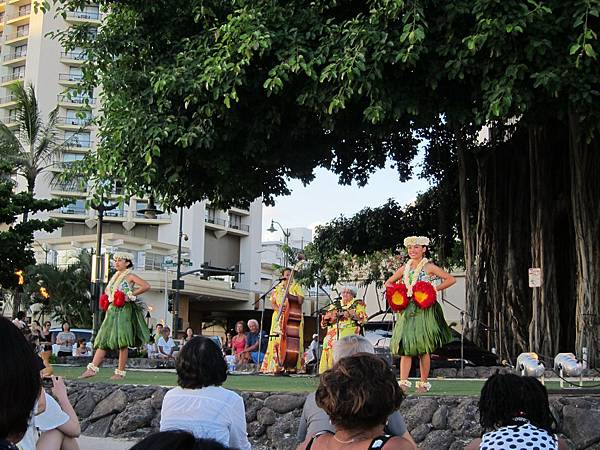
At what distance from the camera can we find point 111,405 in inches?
374

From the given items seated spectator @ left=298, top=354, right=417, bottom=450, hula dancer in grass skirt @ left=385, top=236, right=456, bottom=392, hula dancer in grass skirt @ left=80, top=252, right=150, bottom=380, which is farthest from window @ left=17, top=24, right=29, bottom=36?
seated spectator @ left=298, top=354, right=417, bottom=450

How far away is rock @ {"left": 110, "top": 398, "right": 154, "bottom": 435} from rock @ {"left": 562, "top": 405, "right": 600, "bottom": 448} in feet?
14.4

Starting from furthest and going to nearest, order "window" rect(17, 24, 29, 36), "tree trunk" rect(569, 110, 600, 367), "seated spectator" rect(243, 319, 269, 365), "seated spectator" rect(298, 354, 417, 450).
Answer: "window" rect(17, 24, 29, 36), "seated spectator" rect(243, 319, 269, 365), "tree trunk" rect(569, 110, 600, 367), "seated spectator" rect(298, 354, 417, 450)

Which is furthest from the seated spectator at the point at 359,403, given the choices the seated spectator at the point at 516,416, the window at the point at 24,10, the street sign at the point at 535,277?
the window at the point at 24,10

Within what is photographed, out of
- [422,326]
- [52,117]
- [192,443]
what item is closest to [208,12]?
[422,326]

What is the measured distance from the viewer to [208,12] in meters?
12.3

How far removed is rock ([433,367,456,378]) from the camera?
1349cm

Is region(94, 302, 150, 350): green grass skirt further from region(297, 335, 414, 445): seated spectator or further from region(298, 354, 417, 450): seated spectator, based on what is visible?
region(298, 354, 417, 450): seated spectator

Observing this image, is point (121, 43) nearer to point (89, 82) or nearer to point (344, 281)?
point (89, 82)

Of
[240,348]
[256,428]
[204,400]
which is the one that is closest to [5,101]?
[240,348]

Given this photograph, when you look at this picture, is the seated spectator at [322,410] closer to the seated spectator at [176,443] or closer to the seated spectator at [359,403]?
the seated spectator at [359,403]

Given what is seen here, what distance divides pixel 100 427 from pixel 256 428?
209 centimetres

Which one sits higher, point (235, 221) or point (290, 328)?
point (235, 221)

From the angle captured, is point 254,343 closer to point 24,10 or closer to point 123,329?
point 123,329
